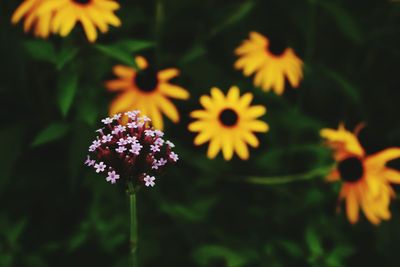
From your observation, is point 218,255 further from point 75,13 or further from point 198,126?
point 75,13

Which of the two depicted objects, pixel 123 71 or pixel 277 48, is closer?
pixel 123 71

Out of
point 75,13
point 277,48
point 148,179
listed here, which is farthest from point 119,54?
point 277,48

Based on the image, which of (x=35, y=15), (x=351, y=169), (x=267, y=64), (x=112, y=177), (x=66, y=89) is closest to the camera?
(x=112, y=177)

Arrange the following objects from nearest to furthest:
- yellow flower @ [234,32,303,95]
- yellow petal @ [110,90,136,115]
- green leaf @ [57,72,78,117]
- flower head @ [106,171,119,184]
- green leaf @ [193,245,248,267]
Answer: flower head @ [106,171,119,184] < green leaf @ [57,72,78,117] < green leaf @ [193,245,248,267] < yellow petal @ [110,90,136,115] < yellow flower @ [234,32,303,95]

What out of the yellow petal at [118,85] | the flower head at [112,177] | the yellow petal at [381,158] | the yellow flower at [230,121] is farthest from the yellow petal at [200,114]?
the flower head at [112,177]

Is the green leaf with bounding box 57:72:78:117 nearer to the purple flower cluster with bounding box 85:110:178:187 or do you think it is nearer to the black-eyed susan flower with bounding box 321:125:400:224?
the purple flower cluster with bounding box 85:110:178:187

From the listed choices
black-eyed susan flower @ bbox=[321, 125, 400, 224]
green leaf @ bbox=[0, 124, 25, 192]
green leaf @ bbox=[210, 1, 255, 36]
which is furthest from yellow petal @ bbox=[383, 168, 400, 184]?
green leaf @ bbox=[0, 124, 25, 192]
